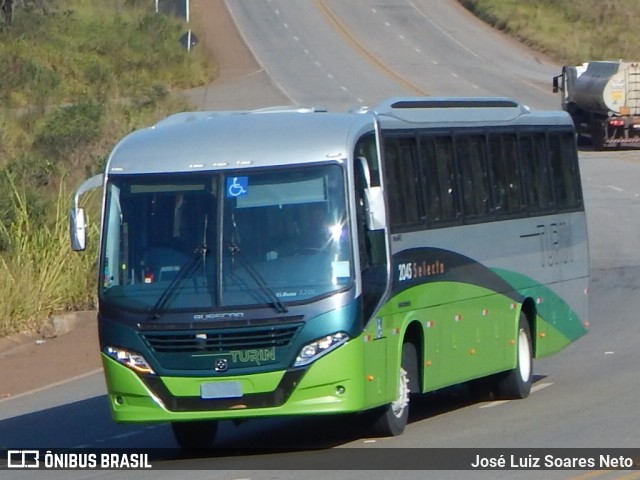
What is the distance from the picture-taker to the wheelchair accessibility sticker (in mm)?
11047

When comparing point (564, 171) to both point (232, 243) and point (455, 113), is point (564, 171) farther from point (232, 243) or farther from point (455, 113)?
point (232, 243)

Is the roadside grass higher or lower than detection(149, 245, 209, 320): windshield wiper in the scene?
lower

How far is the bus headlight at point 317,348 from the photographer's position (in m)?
10.6

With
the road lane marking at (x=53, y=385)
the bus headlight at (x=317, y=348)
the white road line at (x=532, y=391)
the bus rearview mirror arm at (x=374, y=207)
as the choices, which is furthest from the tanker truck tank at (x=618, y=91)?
the bus headlight at (x=317, y=348)

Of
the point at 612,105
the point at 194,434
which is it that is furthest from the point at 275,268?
the point at 612,105

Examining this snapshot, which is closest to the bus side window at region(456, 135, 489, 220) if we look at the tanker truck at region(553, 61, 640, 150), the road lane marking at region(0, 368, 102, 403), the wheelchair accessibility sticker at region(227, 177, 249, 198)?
the wheelchair accessibility sticker at region(227, 177, 249, 198)

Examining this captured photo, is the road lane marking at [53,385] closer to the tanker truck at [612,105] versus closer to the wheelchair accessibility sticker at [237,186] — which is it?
the wheelchair accessibility sticker at [237,186]

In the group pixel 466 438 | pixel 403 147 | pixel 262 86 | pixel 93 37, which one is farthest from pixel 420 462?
pixel 93 37

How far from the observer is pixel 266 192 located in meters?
11.1

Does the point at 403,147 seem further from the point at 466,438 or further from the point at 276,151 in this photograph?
the point at 466,438

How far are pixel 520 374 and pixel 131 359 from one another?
4.88m

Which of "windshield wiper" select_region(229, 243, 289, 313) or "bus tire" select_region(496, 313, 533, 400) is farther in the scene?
"bus tire" select_region(496, 313, 533, 400)

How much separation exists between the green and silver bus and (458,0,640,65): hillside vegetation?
5352 centimetres

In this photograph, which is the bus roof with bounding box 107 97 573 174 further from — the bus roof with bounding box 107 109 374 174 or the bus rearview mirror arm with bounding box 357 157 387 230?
the bus rearview mirror arm with bounding box 357 157 387 230
